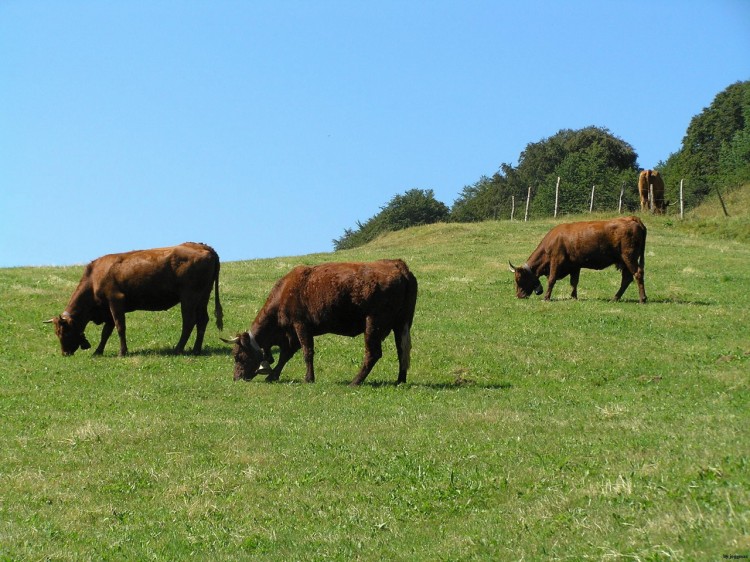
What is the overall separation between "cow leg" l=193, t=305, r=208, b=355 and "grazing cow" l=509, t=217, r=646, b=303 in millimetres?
10967

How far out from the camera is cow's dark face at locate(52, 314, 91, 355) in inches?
906

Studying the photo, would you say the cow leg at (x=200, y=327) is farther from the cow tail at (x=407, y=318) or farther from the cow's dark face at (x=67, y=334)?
the cow tail at (x=407, y=318)

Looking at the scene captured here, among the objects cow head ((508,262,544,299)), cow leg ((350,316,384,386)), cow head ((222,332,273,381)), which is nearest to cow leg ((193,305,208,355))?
cow head ((222,332,273,381))

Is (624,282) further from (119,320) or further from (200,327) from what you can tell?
(119,320)

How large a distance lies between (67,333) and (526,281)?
14.3 meters

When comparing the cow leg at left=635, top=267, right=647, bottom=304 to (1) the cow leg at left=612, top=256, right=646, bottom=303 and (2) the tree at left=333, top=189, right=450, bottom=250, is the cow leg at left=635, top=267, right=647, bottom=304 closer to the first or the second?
(1) the cow leg at left=612, top=256, right=646, bottom=303

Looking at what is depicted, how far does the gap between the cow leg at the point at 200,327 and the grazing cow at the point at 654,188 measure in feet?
129

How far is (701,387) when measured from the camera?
1638 centimetres

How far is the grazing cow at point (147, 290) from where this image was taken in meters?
22.8

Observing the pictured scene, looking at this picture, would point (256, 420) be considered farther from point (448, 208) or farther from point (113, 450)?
point (448, 208)

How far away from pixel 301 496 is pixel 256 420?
14.0 feet

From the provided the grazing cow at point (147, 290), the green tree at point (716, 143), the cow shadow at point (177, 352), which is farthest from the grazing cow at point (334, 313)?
the green tree at point (716, 143)

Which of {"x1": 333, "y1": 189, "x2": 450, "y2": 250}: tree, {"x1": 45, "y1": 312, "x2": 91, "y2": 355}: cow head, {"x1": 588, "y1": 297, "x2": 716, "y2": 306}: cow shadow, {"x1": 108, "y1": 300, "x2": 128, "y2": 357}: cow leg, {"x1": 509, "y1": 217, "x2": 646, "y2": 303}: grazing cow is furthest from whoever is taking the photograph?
{"x1": 333, "y1": 189, "x2": 450, "y2": 250}: tree

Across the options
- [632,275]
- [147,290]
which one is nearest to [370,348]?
[147,290]
